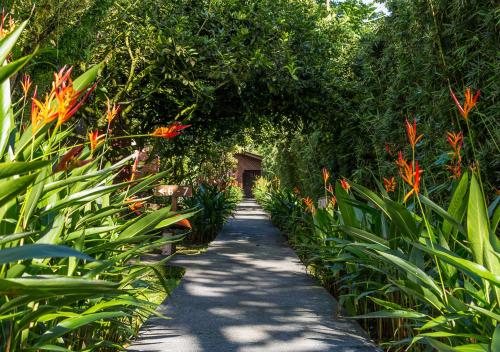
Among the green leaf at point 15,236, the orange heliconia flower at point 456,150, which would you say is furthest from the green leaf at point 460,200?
the green leaf at point 15,236

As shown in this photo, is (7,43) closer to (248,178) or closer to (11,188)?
(11,188)

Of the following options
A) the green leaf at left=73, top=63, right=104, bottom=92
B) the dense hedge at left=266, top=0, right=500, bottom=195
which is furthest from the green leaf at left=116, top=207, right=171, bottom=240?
the dense hedge at left=266, top=0, right=500, bottom=195

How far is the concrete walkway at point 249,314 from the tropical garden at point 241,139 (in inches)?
7.8

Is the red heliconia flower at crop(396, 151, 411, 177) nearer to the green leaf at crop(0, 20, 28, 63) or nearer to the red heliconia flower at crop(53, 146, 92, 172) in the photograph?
the red heliconia flower at crop(53, 146, 92, 172)

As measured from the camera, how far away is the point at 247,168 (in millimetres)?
39500

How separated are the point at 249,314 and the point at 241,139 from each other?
6.67m

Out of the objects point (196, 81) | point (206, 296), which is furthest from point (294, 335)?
point (196, 81)

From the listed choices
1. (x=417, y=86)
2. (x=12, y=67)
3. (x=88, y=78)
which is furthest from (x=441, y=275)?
(x=417, y=86)

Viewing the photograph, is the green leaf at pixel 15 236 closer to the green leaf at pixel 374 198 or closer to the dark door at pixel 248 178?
the green leaf at pixel 374 198

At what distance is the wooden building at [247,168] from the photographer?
1528 inches

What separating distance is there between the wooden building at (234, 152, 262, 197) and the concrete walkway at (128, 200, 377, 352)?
32258 mm

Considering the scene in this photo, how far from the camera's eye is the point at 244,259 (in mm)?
6785

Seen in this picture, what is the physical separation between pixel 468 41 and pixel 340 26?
5049mm

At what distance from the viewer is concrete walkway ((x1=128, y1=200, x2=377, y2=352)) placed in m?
3.10
